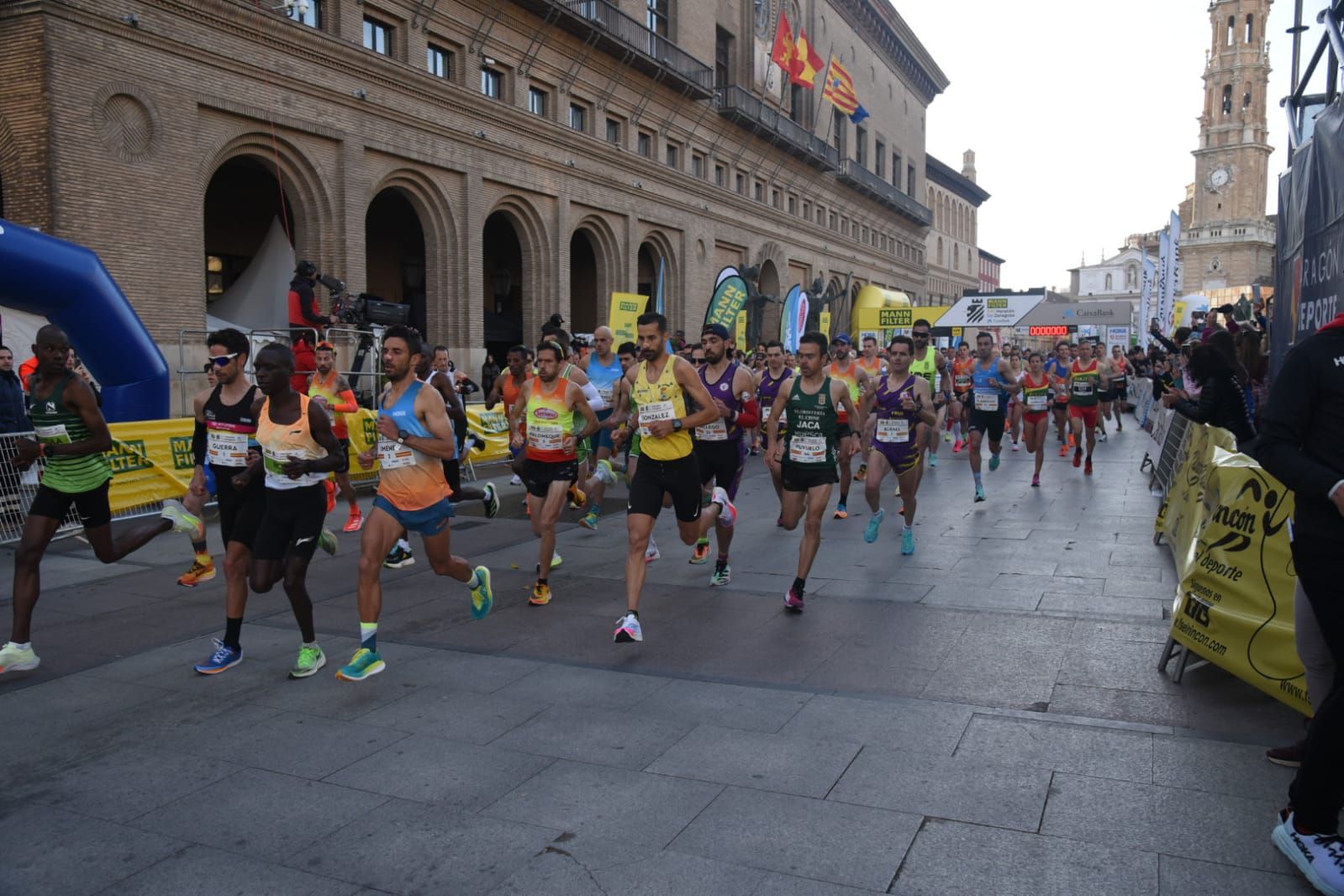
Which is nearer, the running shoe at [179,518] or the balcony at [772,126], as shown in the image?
the running shoe at [179,518]

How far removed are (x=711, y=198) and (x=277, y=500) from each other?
31698mm

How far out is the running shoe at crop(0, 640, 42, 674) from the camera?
5.56m

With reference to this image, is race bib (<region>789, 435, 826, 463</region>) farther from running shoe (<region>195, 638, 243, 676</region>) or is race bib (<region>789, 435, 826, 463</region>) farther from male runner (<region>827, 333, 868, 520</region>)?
running shoe (<region>195, 638, 243, 676</region>)

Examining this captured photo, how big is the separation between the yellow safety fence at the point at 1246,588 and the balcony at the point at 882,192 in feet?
147

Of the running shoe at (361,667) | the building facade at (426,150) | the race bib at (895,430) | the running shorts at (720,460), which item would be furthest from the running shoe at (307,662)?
the building facade at (426,150)

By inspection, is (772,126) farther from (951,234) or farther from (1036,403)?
(951,234)

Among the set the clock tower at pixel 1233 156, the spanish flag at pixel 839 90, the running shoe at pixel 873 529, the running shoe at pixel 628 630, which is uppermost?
the clock tower at pixel 1233 156

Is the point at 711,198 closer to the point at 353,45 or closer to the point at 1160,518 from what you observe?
the point at 353,45

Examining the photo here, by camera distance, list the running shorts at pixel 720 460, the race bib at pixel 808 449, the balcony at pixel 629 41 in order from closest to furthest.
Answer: the race bib at pixel 808 449 < the running shorts at pixel 720 460 < the balcony at pixel 629 41

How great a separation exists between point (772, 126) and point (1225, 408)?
34953 millimetres

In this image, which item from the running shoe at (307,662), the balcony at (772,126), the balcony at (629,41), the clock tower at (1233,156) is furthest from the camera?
the clock tower at (1233,156)

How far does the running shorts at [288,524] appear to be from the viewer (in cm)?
542

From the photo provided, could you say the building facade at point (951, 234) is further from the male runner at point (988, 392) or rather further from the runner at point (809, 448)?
the runner at point (809, 448)

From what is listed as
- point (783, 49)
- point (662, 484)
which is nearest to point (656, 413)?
point (662, 484)
